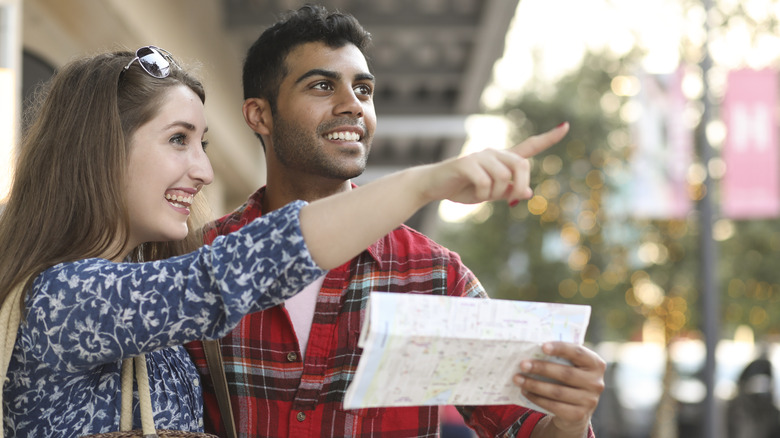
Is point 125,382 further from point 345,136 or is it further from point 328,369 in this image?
point 345,136

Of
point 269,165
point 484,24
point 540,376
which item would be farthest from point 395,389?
point 484,24

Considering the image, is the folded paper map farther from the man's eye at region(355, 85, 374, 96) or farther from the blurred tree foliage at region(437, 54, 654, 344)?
the blurred tree foliage at region(437, 54, 654, 344)

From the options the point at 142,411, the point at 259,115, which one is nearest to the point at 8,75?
the point at 259,115

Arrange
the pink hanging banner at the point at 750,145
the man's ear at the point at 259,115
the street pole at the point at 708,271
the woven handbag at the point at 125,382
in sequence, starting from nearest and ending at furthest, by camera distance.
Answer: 1. the woven handbag at the point at 125,382
2. the man's ear at the point at 259,115
3. the street pole at the point at 708,271
4. the pink hanging banner at the point at 750,145

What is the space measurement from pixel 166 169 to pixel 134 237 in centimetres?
18

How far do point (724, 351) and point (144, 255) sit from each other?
26.6 m

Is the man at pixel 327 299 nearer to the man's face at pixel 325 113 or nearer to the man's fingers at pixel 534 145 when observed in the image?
the man's face at pixel 325 113

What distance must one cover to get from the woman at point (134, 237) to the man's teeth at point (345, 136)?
77 centimetres

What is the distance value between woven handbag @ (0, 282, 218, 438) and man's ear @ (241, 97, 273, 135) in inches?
56.2

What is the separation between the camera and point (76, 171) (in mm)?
1873

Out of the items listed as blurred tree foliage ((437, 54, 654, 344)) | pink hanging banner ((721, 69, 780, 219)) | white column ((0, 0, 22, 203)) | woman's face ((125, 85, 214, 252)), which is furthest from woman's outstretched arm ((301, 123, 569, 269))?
blurred tree foliage ((437, 54, 654, 344))

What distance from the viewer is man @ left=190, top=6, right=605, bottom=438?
241 cm

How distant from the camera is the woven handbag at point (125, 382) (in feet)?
5.55

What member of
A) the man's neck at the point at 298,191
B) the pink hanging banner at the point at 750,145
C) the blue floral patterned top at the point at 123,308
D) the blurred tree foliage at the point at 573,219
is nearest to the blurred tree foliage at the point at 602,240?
the blurred tree foliage at the point at 573,219
